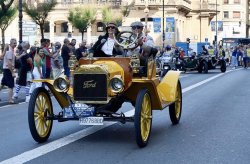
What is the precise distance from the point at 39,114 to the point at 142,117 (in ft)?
5.48

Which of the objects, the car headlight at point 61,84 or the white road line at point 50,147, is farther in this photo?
the car headlight at point 61,84

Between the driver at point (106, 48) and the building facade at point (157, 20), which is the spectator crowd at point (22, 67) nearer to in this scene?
the driver at point (106, 48)

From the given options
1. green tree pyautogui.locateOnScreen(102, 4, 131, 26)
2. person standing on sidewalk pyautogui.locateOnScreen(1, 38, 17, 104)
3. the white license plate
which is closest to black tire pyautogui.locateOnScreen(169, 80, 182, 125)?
the white license plate

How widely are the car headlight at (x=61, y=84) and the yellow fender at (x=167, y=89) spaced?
68.5 inches

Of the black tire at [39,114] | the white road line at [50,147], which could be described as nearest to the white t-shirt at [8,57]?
the white road line at [50,147]

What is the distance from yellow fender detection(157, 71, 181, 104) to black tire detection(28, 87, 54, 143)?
6.46 ft

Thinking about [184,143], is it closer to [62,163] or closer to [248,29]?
[62,163]

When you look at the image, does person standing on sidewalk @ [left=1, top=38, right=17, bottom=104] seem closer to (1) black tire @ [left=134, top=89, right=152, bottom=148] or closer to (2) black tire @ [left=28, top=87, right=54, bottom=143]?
(2) black tire @ [left=28, top=87, right=54, bottom=143]

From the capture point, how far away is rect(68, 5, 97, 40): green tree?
62625 millimetres

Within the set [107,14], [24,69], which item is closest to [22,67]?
[24,69]

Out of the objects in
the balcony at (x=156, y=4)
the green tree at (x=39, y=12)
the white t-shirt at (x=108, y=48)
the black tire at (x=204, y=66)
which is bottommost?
the black tire at (x=204, y=66)

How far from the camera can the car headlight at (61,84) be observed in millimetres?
9578

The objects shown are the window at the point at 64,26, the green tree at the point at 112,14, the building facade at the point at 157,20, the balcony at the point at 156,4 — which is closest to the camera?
the green tree at the point at 112,14

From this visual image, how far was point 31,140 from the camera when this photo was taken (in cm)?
997
